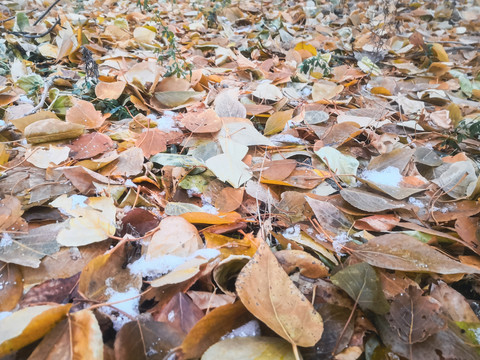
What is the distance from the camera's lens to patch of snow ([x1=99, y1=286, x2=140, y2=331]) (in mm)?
430

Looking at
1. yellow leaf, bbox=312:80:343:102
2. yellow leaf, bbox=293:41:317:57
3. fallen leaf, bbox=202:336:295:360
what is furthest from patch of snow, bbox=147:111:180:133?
yellow leaf, bbox=293:41:317:57

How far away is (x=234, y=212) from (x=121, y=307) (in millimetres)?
252

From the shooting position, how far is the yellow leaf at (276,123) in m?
0.89

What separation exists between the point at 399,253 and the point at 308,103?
0.65 metres

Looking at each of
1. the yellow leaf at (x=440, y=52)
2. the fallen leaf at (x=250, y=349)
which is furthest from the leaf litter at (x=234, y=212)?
the yellow leaf at (x=440, y=52)

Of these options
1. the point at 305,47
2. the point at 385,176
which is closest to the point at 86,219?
the point at 385,176

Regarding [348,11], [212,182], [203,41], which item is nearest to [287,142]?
[212,182]

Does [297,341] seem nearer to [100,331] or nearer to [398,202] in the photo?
[100,331]

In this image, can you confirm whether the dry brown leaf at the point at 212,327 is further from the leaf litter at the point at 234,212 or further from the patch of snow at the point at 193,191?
the patch of snow at the point at 193,191

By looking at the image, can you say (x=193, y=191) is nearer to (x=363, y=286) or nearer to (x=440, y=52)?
(x=363, y=286)

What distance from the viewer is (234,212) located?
0.61 metres

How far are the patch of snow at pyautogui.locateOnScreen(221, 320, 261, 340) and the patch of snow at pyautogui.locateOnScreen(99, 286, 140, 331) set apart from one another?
129 mm

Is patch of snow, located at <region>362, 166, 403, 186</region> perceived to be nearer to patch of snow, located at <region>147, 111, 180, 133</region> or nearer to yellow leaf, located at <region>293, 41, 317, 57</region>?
patch of snow, located at <region>147, 111, 180, 133</region>

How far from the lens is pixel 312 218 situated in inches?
24.2
